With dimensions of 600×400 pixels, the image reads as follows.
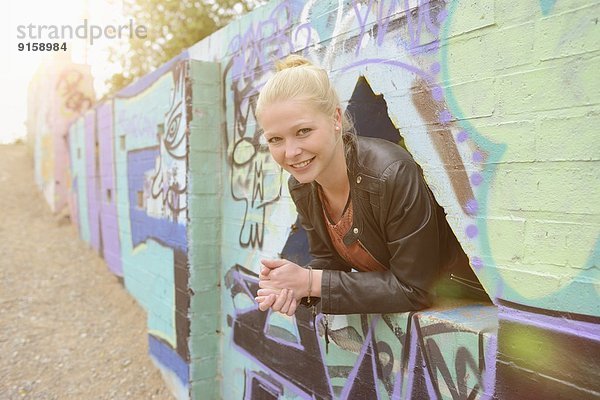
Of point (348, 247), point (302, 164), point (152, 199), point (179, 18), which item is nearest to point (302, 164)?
point (302, 164)

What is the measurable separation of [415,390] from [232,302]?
73.1 inches

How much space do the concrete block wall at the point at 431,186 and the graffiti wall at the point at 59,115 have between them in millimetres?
7946

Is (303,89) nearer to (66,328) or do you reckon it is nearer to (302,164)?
(302,164)

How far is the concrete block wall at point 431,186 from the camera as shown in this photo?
1.36m

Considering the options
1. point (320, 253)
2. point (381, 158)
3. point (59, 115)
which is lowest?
point (320, 253)

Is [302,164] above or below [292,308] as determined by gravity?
above

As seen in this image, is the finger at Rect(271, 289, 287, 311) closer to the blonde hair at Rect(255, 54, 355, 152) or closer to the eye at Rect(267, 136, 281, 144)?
the eye at Rect(267, 136, 281, 144)

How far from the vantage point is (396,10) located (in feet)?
6.53

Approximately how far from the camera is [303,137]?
1812 millimetres

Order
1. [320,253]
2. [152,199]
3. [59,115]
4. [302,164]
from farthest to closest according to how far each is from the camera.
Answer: [59,115]
[152,199]
[320,253]
[302,164]

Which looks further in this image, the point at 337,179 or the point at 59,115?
the point at 59,115

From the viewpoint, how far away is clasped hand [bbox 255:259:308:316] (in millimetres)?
1928

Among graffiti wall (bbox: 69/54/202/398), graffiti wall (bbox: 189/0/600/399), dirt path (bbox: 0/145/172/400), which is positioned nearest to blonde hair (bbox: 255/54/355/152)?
graffiti wall (bbox: 189/0/600/399)

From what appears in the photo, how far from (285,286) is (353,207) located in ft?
1.41
